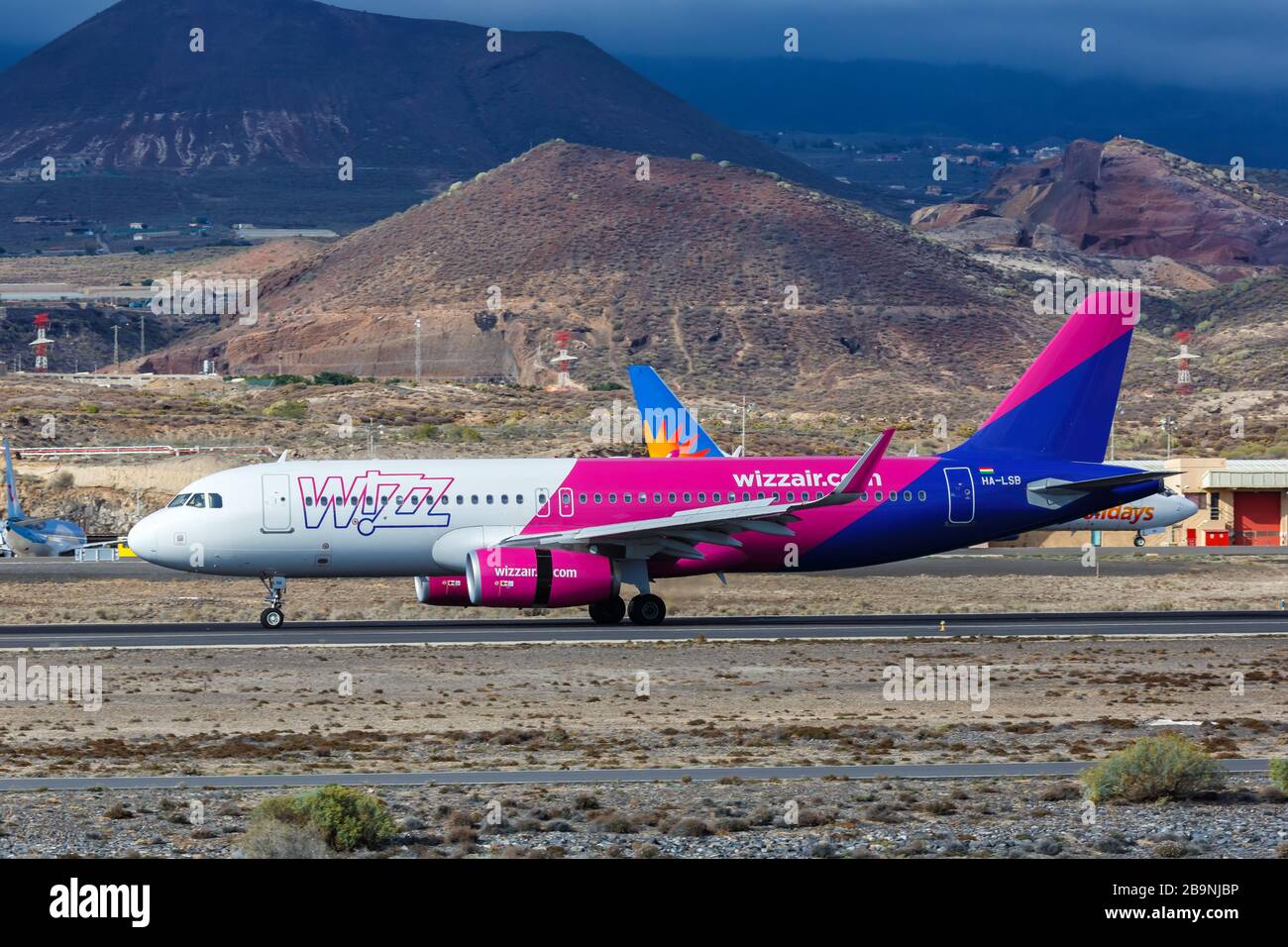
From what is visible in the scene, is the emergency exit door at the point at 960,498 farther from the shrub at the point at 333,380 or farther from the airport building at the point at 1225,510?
the shrub at the point at 333,380

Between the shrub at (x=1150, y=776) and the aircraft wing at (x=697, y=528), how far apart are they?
18435mm

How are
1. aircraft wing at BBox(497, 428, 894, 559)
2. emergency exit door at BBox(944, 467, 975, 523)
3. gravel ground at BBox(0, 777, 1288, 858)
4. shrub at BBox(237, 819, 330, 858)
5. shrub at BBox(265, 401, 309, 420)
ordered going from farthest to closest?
shrub at BBox(265, 401, 309, 420)
emergency exit door at BBox(944, 467, 975, 523)
aircraft wing at BBox(497, 428, 894, 559)
gravel ground at BBox(0, 777, 1288, 858)
shrub at BBox(237, 819, 330, 858)

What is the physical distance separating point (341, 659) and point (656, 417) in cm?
2153

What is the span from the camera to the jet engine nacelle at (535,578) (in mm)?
38344

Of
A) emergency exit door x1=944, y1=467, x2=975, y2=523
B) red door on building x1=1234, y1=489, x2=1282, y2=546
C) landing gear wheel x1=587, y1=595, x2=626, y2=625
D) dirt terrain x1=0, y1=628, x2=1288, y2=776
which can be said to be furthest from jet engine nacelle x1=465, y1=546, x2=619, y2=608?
red door on building x1=1234, y1=489, x2=1282, y2=546

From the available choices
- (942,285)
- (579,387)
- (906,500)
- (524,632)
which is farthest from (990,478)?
(942,285)

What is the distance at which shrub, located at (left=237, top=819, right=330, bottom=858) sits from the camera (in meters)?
16.2

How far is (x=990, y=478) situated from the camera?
42.8 metres

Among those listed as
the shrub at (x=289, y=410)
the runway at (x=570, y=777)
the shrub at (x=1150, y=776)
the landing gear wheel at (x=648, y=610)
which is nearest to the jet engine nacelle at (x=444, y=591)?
the landing gear wheel at (x=648, y=610)

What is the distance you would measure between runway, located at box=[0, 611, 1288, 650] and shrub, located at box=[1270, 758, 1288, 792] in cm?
1805

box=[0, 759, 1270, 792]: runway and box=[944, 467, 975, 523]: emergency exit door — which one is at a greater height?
box=[944, 467, 975, 523]: emergency exit door

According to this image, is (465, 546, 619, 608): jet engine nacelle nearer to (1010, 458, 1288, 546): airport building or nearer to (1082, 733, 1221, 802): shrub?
(1082, 733, 1221, 802): shrub
